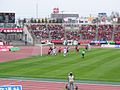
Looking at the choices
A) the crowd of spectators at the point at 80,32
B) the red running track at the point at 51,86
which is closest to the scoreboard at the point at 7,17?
the crowd of spectators at the point at 80,32

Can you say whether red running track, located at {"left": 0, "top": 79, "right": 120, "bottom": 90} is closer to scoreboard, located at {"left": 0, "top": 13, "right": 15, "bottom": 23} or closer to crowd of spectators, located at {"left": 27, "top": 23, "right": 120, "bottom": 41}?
scoreboard, located at {"left": 0, "top": 13, "right": 15, "bottom": 23}

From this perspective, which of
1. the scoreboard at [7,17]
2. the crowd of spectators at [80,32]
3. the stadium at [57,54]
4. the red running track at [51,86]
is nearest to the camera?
the red running track at [51,86]

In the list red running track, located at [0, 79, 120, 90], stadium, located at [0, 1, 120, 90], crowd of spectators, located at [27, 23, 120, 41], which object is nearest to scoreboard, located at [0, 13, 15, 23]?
stadium, located at [0, 1, 120, 90]

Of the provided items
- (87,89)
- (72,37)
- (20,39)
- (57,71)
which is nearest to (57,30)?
(72,37)

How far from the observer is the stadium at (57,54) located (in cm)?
2480

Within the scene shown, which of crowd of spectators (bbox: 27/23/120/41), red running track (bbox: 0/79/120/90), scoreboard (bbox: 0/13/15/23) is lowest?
crowd of spectators (bbox: 27/23/120/41)

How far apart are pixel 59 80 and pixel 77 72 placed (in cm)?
415

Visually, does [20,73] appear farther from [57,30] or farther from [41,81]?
[57,30]

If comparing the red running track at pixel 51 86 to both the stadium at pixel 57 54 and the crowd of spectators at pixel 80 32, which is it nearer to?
the stadium at pixel 57 54

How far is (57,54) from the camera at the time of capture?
164ft

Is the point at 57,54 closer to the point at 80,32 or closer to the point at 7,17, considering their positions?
the point at 7,17

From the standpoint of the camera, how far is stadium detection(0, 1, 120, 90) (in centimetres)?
2480

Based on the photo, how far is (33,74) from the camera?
2836 cm

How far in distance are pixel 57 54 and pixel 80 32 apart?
44389mm
